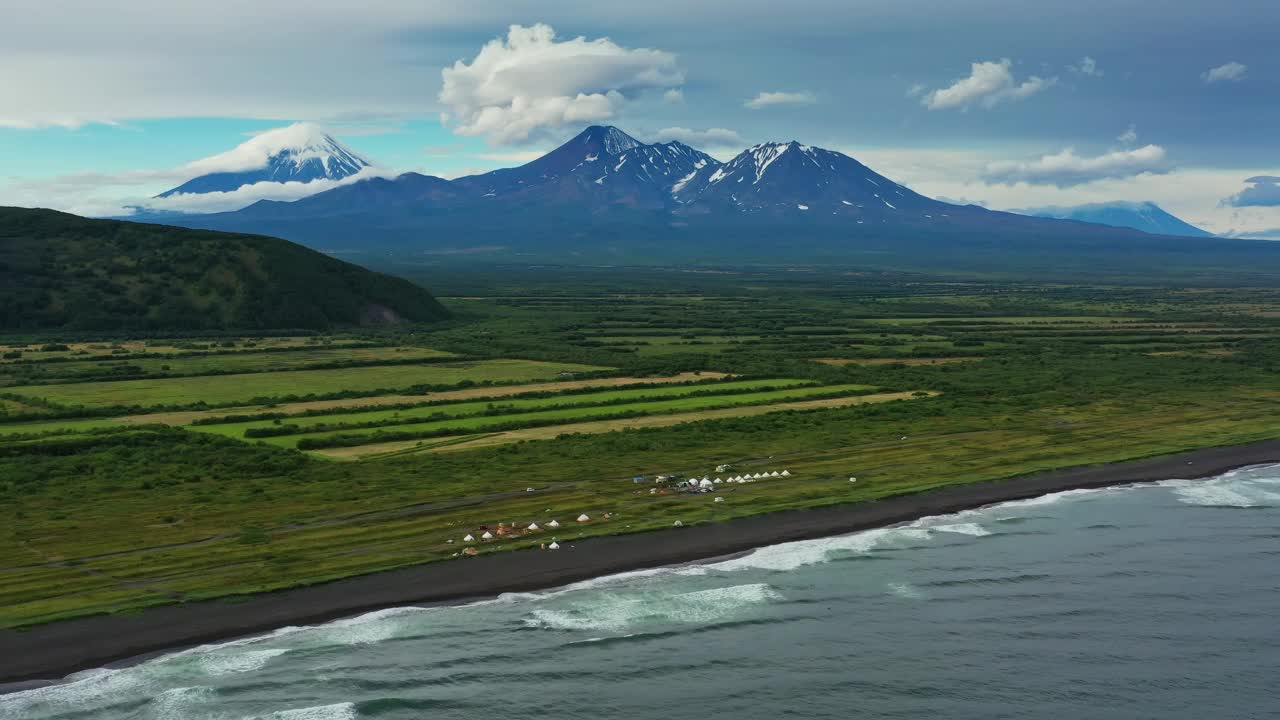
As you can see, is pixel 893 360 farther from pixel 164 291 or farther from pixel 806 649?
pixel 164 291

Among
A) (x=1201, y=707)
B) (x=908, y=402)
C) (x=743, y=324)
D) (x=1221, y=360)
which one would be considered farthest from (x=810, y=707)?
(x=743, y=324)

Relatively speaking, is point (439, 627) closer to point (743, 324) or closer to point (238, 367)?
point (238, 367)

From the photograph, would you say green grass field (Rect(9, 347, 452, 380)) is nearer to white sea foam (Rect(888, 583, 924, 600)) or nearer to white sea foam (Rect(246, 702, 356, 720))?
white sea foam (Rect(888, 583, 924, 600))

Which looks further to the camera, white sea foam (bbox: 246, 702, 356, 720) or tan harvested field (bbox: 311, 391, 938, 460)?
tan harvested field (bbox: 311, 391, 938, 460)

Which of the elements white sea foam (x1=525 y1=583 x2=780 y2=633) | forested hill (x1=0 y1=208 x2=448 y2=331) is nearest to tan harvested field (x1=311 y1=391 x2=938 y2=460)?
white sea foam (x1=525 y1=583 x2=780 y2=633)

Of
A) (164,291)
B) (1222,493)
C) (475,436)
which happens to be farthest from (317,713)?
(164,291)

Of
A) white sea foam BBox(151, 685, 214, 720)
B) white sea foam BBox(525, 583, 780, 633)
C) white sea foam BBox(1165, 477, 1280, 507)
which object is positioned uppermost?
white sea foam BBox(1165, 477, 1280, 507)

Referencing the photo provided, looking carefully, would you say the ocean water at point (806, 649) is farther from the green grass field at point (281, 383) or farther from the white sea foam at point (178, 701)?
the green grass field at point (281, 383)
